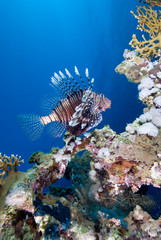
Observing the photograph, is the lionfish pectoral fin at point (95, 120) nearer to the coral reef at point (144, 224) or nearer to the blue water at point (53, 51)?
the coral reef at point (144, 224)

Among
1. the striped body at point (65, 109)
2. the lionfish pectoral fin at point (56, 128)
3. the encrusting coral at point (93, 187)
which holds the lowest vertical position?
the encrusting coral at point (93, 187)

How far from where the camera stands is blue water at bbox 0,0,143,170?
3812cm

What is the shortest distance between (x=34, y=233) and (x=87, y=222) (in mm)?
999

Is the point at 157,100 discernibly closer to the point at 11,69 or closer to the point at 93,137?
the point at 93,137

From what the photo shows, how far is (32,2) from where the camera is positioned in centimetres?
7981

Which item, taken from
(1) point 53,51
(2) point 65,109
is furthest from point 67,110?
(1) point 53,51

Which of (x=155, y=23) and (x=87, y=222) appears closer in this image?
(x=87, y=222)

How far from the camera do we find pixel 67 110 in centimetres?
344

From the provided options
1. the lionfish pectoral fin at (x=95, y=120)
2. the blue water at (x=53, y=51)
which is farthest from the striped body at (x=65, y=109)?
the blue water at (x=53, y=51)

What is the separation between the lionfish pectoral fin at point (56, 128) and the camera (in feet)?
11.6

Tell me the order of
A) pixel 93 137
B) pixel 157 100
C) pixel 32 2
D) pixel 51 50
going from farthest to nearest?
1. pixel 32 2
2. pixel 51 50
3. pixel 157 100
4. pixel 93 137

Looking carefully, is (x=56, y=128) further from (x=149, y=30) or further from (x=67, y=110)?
(x=149, y=30)

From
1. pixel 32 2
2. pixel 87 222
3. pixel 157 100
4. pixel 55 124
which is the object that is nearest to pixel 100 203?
pixel 87 222

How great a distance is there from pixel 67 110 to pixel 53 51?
78963 millimetres
